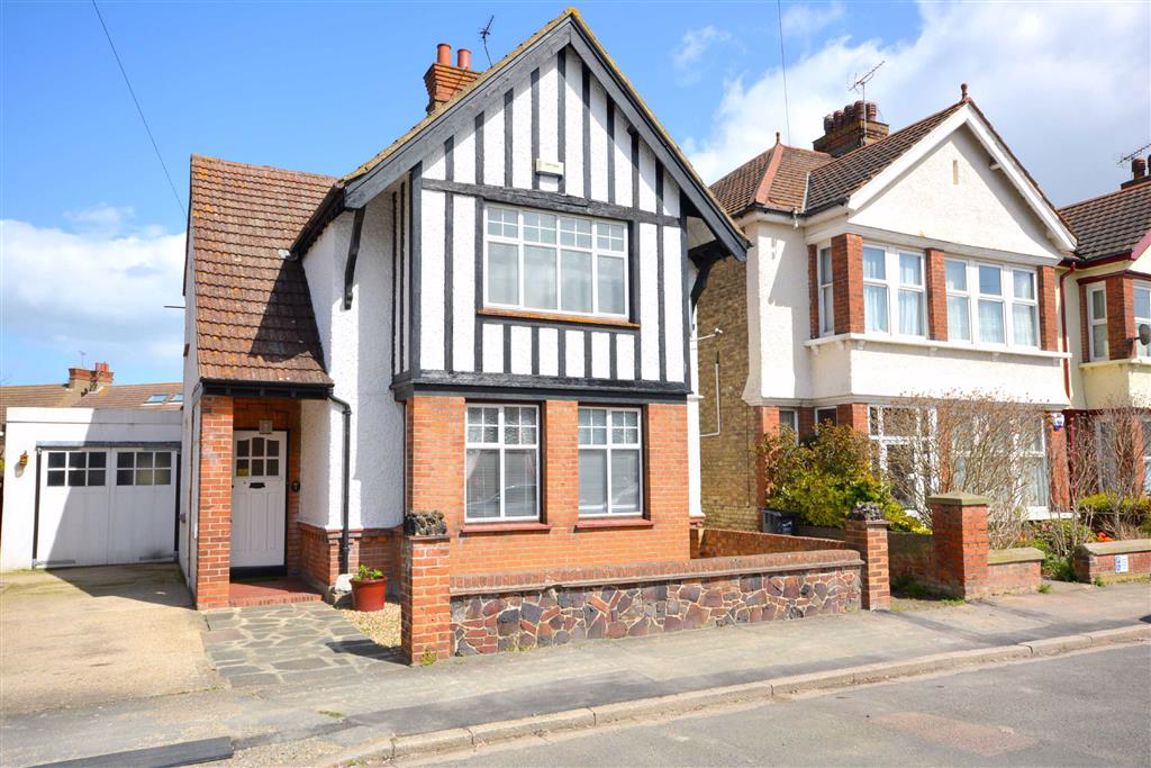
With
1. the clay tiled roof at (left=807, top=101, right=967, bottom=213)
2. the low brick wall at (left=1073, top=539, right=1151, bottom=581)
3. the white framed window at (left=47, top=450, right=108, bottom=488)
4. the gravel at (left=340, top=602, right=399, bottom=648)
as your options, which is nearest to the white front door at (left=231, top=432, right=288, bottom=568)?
the gravel at (left=340, top=602, right=399, bottom=648)

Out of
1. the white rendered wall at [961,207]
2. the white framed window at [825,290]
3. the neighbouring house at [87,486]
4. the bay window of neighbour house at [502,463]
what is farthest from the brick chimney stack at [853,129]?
the neighbouring house at [87,486]

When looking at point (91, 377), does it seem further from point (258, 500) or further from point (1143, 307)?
point (1143, 307)

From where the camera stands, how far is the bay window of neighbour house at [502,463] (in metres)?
Answer: 11.9

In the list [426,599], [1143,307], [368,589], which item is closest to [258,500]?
[368,589]

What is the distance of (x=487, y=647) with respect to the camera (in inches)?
351

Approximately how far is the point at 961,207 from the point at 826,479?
706 centimetres

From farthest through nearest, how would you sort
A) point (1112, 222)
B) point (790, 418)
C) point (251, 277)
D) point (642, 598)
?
point (1112, 222) < point (790, 418) < point (251, 277) < point (642, 598)

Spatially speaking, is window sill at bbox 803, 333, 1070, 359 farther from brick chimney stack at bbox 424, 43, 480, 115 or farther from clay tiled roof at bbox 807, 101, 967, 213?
brick chimney stack at bbox 424, 43, 480, 115

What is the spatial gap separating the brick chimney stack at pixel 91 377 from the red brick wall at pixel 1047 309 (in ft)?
129

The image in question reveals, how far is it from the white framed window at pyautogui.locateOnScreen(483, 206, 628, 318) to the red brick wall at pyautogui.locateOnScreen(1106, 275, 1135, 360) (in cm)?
1279

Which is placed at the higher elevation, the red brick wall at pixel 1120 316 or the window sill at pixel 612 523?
the red brick wall at pixel 1120 316

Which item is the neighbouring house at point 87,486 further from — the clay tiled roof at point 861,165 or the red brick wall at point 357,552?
the clay tiled roof at point 861,165

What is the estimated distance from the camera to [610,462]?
42.2 feet

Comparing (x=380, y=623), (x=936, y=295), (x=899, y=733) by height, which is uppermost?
(x=936, y=295)
